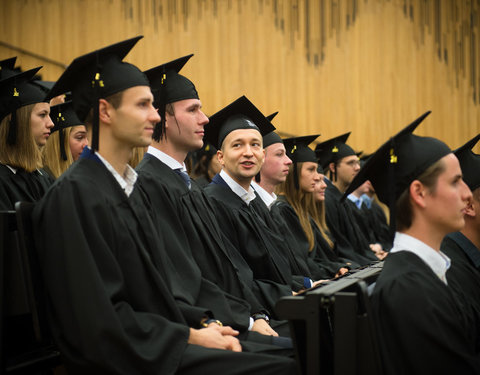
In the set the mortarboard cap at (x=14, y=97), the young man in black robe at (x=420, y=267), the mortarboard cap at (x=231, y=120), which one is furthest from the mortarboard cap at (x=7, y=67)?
the young man in black robe at (x=420, y=267)

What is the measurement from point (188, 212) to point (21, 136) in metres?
1.51

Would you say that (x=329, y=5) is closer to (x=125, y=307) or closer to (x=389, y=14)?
(x=389, y=14)

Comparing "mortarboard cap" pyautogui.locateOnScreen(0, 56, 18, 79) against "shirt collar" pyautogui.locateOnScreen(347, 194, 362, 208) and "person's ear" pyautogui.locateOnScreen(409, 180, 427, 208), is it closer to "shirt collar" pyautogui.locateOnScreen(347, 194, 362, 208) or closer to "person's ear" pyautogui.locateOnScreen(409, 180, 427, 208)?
"person's ear" pyautogui.locateOnScreen(409, 180, 427, 208)

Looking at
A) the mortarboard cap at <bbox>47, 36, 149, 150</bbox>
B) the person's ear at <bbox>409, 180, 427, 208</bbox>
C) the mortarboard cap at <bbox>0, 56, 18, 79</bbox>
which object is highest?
the mortarboard cap at <bbox>0, 56, 18, 79</bbox>

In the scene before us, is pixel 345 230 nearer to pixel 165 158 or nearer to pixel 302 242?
pixel 302 242

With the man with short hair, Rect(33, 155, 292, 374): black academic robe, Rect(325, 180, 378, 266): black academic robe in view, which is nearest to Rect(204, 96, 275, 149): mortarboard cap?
the man with short hair

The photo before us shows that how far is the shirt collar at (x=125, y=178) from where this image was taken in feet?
7.80

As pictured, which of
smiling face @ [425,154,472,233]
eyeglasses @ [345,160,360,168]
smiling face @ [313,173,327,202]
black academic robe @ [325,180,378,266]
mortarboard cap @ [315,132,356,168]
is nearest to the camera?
smiling face @ [425,154,472,233]

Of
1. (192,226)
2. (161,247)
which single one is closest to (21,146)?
(192,226)

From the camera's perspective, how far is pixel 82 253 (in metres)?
2.05

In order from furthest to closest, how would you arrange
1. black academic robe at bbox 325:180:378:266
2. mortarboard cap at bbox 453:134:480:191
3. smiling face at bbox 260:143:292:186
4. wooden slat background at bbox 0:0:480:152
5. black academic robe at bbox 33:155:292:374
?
wooden slat background at bbox 0:0:480:152 → black academic robe at bbox 325:180:378:266 → smiling face at bbox 260:143:292:186 → mortarboard cap at bbox 453:134:480:191 → black academic robe at bbox 33:155:292:374

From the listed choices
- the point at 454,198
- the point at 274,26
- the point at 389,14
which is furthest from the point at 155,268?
the point at 389,14

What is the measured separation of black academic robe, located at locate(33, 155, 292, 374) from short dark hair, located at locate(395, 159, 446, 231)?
716mm

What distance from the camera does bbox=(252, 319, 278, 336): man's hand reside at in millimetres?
2852
